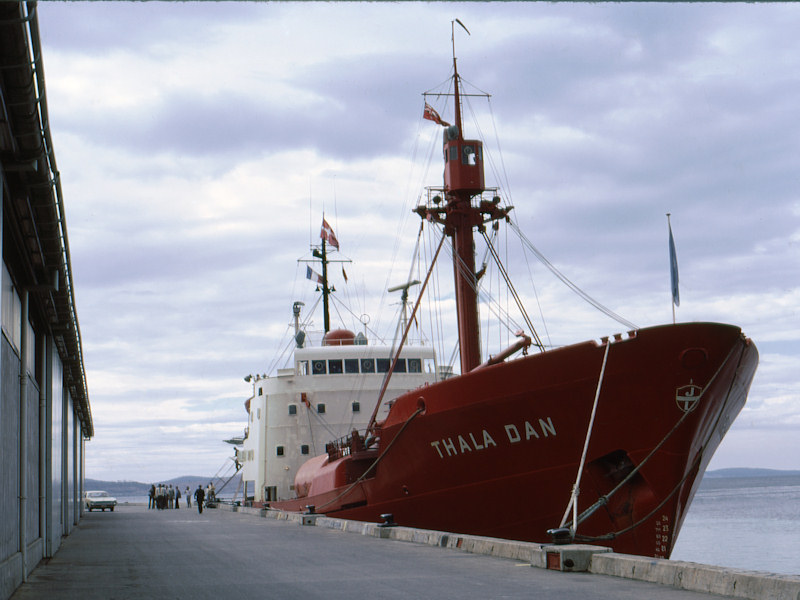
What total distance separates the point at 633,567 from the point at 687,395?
6.02 meters

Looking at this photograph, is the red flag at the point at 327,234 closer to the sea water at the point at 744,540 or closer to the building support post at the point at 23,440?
the sea water at the point at 744,540

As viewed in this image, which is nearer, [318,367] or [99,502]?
[318,367]

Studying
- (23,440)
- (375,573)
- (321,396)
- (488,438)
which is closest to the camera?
(375,573)

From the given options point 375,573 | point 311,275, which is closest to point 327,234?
point 311,275

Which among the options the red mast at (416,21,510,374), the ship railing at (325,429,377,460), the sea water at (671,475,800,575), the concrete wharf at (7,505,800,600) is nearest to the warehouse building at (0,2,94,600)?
the concrete wharf at (7,505,800,600)

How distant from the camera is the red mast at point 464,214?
71.8 ft

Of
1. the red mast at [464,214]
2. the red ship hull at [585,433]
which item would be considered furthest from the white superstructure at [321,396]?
the red ship hull at [585,433]

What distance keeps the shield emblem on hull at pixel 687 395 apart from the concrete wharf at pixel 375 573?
14.8 ft

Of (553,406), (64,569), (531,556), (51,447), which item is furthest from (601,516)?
(51,447)

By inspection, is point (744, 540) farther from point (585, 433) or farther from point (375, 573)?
point (375, 573)

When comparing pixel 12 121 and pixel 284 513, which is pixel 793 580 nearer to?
pixel 12 121

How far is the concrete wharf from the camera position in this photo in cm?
889

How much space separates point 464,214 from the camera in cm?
2211

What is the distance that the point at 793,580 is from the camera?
766 cm
